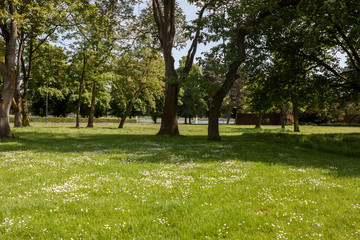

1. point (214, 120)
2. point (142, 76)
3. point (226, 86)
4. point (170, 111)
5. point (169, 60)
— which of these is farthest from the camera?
point (142, 76)

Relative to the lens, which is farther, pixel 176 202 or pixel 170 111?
pixel 170 111

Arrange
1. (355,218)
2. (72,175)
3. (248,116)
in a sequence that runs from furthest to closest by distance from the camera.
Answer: (248,116), (72,175), (355,218)

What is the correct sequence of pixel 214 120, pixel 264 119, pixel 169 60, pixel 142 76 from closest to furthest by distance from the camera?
pixel 214 120 → pixel 169 60 → pixel 142 76 → pixel 264 119

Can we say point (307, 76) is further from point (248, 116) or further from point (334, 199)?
point (248, 116)

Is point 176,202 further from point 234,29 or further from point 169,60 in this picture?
point 169,60

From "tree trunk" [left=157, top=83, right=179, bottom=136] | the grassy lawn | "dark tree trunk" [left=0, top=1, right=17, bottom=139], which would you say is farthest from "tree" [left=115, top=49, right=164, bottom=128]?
the grassy lawn

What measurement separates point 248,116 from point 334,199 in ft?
223

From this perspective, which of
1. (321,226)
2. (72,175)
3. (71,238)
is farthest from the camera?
(72,175)

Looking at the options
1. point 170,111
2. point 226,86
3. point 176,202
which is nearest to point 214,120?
point 226,86

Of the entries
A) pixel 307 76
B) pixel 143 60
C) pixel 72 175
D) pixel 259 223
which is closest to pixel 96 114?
pixel 143 60

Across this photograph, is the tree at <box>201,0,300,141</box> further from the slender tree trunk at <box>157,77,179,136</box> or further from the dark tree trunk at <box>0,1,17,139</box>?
the dark tree trunk at <box>0,1,17,139</box>

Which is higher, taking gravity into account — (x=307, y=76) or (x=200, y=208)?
(x=307, y=76)

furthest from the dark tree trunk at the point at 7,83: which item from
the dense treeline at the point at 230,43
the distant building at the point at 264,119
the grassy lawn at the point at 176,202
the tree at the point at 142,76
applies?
the distant building at the point at 264,119

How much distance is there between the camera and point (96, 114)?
77.3 m
